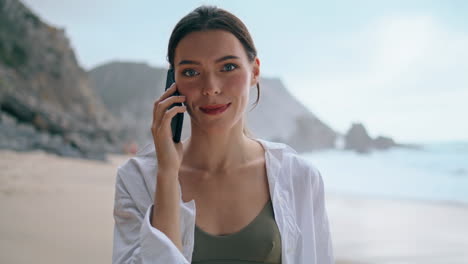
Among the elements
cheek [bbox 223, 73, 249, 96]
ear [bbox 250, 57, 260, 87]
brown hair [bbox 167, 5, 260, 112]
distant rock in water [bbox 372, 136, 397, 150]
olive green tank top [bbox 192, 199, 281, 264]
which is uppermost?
distant rock in water [bbox 372, 136, 397, 150]

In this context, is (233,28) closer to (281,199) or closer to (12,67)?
(281,199)

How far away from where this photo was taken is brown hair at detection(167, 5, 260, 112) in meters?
1.21

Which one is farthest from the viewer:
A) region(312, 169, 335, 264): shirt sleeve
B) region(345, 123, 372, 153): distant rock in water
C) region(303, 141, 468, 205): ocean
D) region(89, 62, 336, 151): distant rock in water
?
region(89, 62, 336, 151): distant rock in water

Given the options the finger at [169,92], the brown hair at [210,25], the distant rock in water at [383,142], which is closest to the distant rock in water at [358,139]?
the distant rock in water at [383,142]

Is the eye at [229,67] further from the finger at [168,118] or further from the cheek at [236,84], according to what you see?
the finger at [168,118]

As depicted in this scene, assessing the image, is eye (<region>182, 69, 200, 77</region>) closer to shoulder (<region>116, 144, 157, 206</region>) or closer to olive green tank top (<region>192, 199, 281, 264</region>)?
shoulder (<region>116, 144, 157, 206</region>)

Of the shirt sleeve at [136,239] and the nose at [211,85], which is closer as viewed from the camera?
the shirt sleeve at [136,239]

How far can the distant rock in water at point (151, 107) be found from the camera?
480 inches

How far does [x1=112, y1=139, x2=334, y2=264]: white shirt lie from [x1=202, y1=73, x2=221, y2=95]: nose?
29 centimetres

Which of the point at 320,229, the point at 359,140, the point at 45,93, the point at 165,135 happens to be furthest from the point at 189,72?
the point at 45,93

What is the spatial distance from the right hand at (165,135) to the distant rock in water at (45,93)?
8.27 m

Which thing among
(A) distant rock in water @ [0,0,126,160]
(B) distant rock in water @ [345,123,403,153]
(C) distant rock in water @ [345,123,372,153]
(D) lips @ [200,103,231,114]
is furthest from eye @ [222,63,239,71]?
(A) distant rock in water @ [0,0,126,160]

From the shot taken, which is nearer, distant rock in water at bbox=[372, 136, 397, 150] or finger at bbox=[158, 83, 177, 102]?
finger at bbox=[158, 83, 177, 102]

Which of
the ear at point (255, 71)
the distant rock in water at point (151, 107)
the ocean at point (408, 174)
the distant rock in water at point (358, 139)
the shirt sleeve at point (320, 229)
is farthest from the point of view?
the distant rock in water at point (151, 107)
